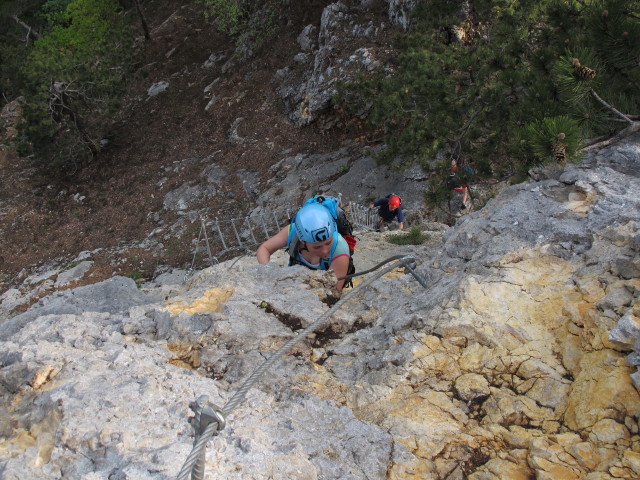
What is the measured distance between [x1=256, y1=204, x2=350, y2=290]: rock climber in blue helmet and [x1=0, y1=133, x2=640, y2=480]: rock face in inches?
24.7

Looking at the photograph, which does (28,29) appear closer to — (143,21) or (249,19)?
(143,21)

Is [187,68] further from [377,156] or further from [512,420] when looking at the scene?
[512,420]

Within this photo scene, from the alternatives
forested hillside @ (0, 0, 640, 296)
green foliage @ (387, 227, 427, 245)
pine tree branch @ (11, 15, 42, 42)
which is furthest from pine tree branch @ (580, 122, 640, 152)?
pine tree branch @ (11, 15, 42, 42)

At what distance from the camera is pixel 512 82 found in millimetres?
6242

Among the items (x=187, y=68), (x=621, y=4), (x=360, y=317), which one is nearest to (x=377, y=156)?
(x=621, y=4)

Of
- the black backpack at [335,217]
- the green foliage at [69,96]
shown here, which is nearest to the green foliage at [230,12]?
the green foliage at [69,96]

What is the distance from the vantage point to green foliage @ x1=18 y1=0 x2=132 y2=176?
1794 cm

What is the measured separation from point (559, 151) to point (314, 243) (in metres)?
2.11

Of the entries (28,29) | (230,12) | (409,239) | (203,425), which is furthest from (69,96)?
(203,425)

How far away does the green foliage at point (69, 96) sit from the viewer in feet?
58.9

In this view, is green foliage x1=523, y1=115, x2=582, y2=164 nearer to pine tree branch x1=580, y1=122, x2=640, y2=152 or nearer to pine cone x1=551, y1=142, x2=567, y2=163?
pine cone x1=551, y1=142, x2=567, y2=163

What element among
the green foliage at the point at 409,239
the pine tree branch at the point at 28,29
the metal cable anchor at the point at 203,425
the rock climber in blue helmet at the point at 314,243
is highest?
the pine tree branch at the point at 28,29

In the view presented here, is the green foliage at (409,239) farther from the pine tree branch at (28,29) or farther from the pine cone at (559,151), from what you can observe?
the pine tree branch at (28,29)

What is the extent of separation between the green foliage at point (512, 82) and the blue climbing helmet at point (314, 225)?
70.7 inches
